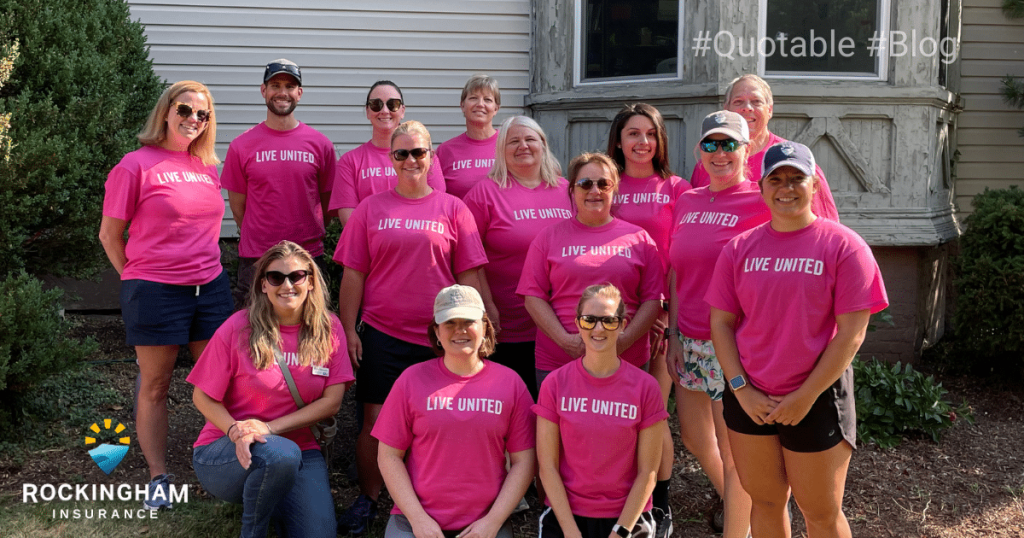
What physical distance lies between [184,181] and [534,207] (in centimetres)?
167

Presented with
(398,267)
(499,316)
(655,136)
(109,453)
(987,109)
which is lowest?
(109,453)

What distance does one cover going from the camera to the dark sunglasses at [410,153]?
12.4ft

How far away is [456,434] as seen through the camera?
3.24 m

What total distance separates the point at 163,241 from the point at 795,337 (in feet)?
9.39

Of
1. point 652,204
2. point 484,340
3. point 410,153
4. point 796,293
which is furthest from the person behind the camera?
point 652,204

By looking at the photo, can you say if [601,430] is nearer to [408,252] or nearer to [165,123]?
[408,252]

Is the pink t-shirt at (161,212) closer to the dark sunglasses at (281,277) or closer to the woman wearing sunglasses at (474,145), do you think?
the dark sunglasses at (281,277)

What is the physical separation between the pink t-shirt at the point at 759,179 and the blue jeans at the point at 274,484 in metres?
2.15

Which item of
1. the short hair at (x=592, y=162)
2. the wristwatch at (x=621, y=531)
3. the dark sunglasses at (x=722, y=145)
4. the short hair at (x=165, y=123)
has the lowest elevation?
the wristwatch at (x=621, y=531)

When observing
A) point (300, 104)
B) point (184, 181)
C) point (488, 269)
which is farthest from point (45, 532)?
point (300, 104)

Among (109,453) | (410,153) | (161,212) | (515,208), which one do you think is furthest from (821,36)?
(109,453)

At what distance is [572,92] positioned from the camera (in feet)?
22.1

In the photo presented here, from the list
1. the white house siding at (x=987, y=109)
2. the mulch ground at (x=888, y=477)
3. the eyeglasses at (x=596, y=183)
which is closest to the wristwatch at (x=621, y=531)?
the mulch ground at (x=888, y=477)

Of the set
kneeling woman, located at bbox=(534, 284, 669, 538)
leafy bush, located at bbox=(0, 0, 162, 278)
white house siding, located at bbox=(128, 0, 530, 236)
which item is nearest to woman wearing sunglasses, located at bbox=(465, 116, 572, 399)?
kneeling woman, located at bbox=(534, 284, 669, 538)
